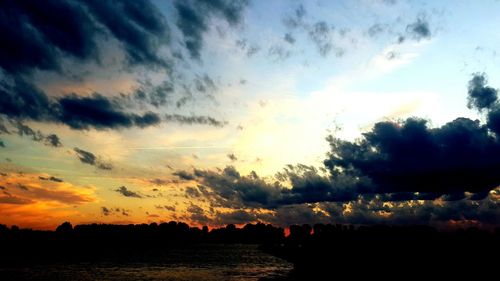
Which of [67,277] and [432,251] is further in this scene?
[67,277]

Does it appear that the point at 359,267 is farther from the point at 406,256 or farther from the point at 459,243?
the point at 459,243

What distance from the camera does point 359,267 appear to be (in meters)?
84.9

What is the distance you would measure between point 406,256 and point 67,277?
83649 mm

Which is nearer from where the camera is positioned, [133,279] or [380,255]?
[380,255]

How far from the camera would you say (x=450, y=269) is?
6794 cm

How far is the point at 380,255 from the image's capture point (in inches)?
3752

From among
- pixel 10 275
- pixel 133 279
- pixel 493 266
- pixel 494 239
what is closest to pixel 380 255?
pixel 494 239

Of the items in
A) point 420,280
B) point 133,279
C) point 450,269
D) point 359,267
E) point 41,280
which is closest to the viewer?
point 420,280

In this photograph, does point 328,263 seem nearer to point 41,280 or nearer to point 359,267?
point 359,267

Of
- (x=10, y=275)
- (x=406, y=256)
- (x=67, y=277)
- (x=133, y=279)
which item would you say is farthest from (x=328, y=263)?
(x=10, y=275)

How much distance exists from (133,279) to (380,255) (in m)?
61.9

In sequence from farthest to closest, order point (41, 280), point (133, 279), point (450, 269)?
point (133, 279) < point (41, 280) < point (450, 269)

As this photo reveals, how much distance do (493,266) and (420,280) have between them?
1370 cm

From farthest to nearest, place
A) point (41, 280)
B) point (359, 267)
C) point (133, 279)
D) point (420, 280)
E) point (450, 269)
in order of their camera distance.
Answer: point (133, 279) → point (41, 280) → point (359, 267) → point (450, 269) → point (420, 280)
